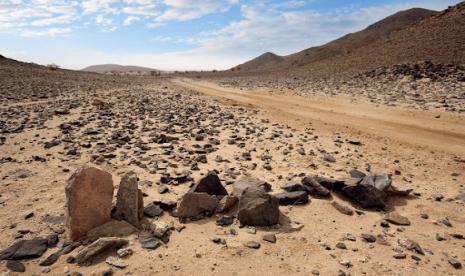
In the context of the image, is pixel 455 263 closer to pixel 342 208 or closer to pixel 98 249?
pixel 342 208

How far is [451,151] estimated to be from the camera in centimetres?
991

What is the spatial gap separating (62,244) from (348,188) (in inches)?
196

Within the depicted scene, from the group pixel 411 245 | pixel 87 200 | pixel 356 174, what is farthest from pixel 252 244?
pixel 356 174

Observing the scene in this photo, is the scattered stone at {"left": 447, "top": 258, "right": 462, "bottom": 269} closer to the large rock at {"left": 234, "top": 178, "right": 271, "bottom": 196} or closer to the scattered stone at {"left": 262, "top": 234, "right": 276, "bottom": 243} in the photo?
the scattered stone at {"left": 262, "top": 234, "right": 276, "bottom": 243}

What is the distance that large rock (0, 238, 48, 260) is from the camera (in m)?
4.91

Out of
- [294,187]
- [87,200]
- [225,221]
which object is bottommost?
[225,221]

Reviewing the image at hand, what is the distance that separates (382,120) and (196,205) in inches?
446

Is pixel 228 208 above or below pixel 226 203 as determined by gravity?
below

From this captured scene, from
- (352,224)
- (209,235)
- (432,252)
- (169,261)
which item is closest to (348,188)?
(352,224)

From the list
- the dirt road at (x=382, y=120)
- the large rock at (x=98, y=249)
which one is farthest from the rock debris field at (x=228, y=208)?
the dirt road at (x=382, y=120)

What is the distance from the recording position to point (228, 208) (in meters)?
6.25

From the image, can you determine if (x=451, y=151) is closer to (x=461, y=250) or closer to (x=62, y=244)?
(x=461, y=250)

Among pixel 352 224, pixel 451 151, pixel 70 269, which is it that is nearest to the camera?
pixel 70 269

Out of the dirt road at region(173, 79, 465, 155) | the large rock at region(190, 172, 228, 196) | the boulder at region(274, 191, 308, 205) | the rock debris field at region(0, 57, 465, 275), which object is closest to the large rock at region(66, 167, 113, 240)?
the rock debris field at region(0, 57, 465, 275)
